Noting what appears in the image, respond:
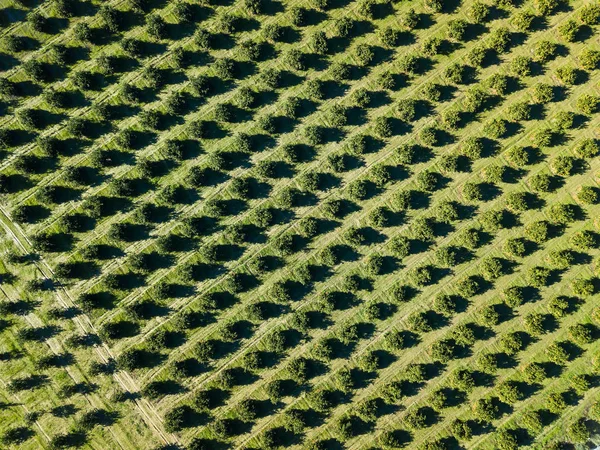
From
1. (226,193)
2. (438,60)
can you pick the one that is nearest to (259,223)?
(226,193)

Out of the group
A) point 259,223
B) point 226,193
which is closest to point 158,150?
point 226,193

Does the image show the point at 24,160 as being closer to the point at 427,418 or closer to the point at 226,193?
the point at 226,193

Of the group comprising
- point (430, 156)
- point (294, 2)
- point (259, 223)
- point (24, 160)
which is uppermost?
point (24, 160)

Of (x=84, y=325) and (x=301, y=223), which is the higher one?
(x=84, y=325)

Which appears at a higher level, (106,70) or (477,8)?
(106,70)

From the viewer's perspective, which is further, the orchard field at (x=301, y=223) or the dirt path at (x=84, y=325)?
the dirt path at (x=84, y=325)

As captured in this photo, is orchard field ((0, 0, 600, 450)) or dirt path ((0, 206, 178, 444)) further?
dirt path ((0, 206, 178, 444))
